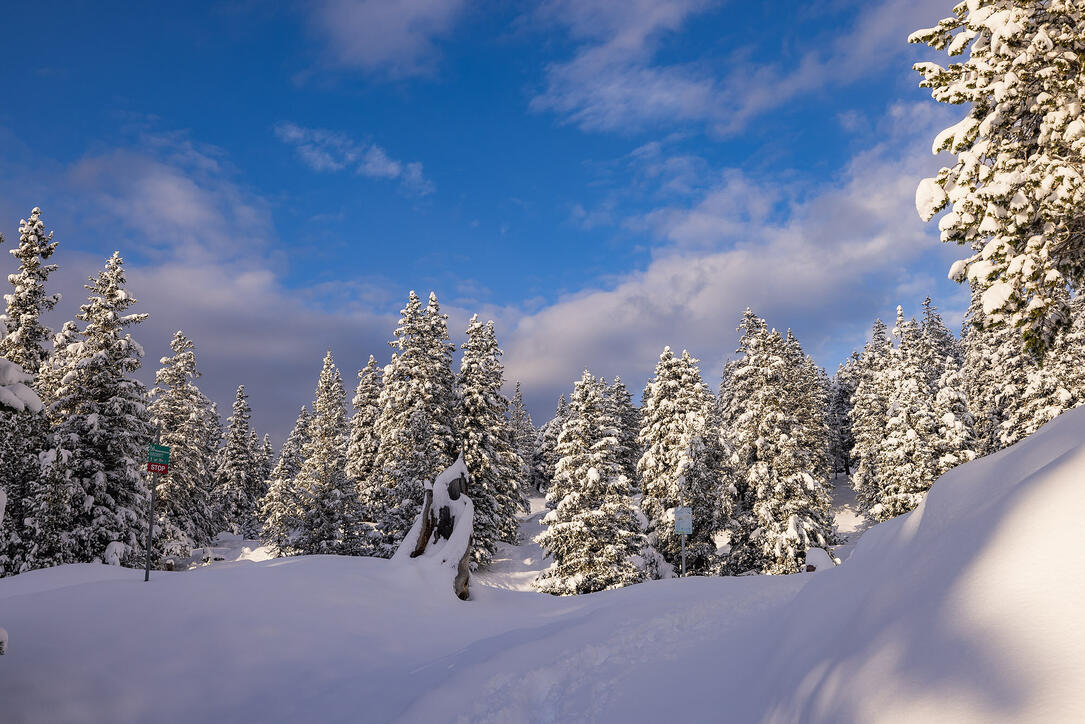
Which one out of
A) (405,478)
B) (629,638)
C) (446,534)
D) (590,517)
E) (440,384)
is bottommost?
(629,638)

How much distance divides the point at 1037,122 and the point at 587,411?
21788 mm

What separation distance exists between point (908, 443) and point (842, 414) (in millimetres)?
39960

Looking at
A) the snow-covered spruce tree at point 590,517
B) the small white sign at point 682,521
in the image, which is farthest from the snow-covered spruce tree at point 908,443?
the small white sign at point 682,521

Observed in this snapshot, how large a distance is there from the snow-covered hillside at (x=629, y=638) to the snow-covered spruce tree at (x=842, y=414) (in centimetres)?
5158

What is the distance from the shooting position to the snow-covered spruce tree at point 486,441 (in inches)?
1208

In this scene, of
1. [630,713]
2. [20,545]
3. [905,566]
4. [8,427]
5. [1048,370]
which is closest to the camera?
[905,566]

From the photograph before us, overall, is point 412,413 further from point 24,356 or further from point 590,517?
point 24,356

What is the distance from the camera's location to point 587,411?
96.5 ft

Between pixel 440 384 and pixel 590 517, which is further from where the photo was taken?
pixel 440 384

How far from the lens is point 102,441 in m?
22.3

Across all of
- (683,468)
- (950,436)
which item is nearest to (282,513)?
(683,468)

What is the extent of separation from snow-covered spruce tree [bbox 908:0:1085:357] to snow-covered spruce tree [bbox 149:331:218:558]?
110ft

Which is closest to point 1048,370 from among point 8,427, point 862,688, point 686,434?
point 686,434

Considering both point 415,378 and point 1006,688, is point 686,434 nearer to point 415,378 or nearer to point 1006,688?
point 415,378
